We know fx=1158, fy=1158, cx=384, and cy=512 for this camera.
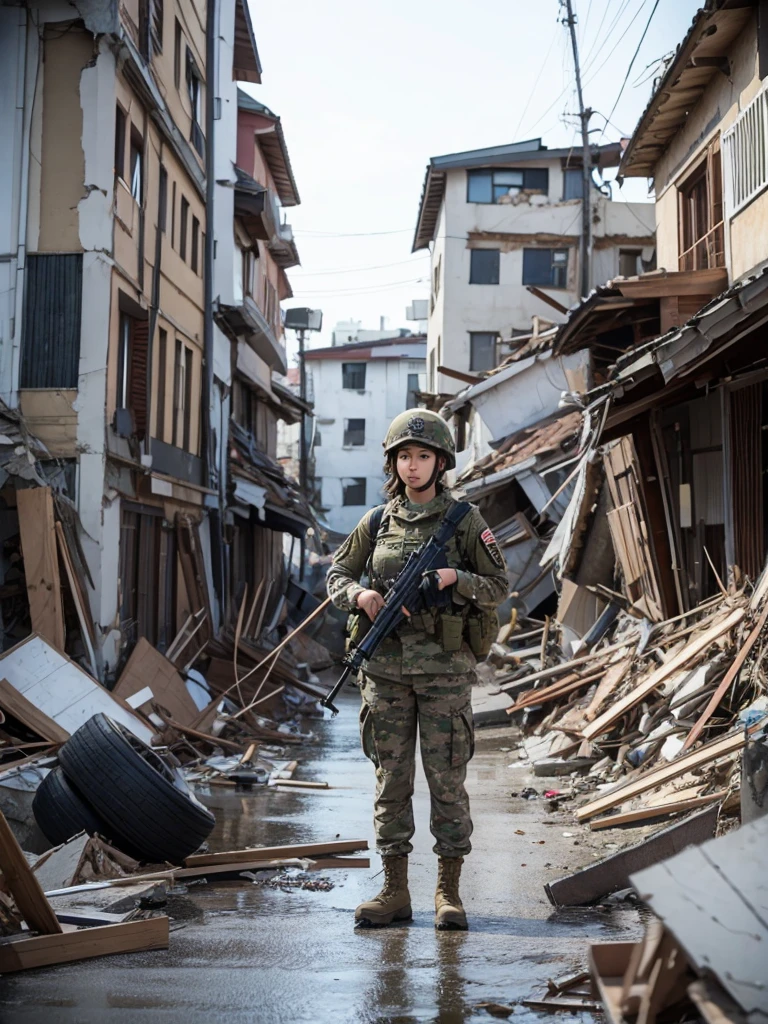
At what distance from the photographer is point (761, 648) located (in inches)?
313

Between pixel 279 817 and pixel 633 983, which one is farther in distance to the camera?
pixel 279 817

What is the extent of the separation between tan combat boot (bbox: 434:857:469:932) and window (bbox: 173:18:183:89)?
15.1 meters

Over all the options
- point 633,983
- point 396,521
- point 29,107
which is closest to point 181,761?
point 396,521

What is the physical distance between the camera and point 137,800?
19.4 feet

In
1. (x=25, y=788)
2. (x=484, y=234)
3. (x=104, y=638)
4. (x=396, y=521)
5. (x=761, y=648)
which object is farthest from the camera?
(x=484, y=234)

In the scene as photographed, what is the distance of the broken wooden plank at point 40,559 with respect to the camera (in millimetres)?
10961

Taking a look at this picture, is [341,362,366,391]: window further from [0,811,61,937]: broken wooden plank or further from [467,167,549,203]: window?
[0,811,61,937]: broken wooden plank

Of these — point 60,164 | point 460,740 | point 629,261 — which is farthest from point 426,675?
point 629,261

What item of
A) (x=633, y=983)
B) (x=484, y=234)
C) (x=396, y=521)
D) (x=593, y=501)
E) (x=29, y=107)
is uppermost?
(x=484, y=234)

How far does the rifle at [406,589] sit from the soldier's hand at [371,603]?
0.02m

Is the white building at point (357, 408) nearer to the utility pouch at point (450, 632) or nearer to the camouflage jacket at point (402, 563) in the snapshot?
the camouflage jacket at point (402, 563)

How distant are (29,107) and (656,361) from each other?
7883mm

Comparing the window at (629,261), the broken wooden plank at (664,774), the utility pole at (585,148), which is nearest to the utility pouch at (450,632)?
the broken wooden plank at (664,774)

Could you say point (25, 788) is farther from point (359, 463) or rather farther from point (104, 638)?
point (359, 463)
